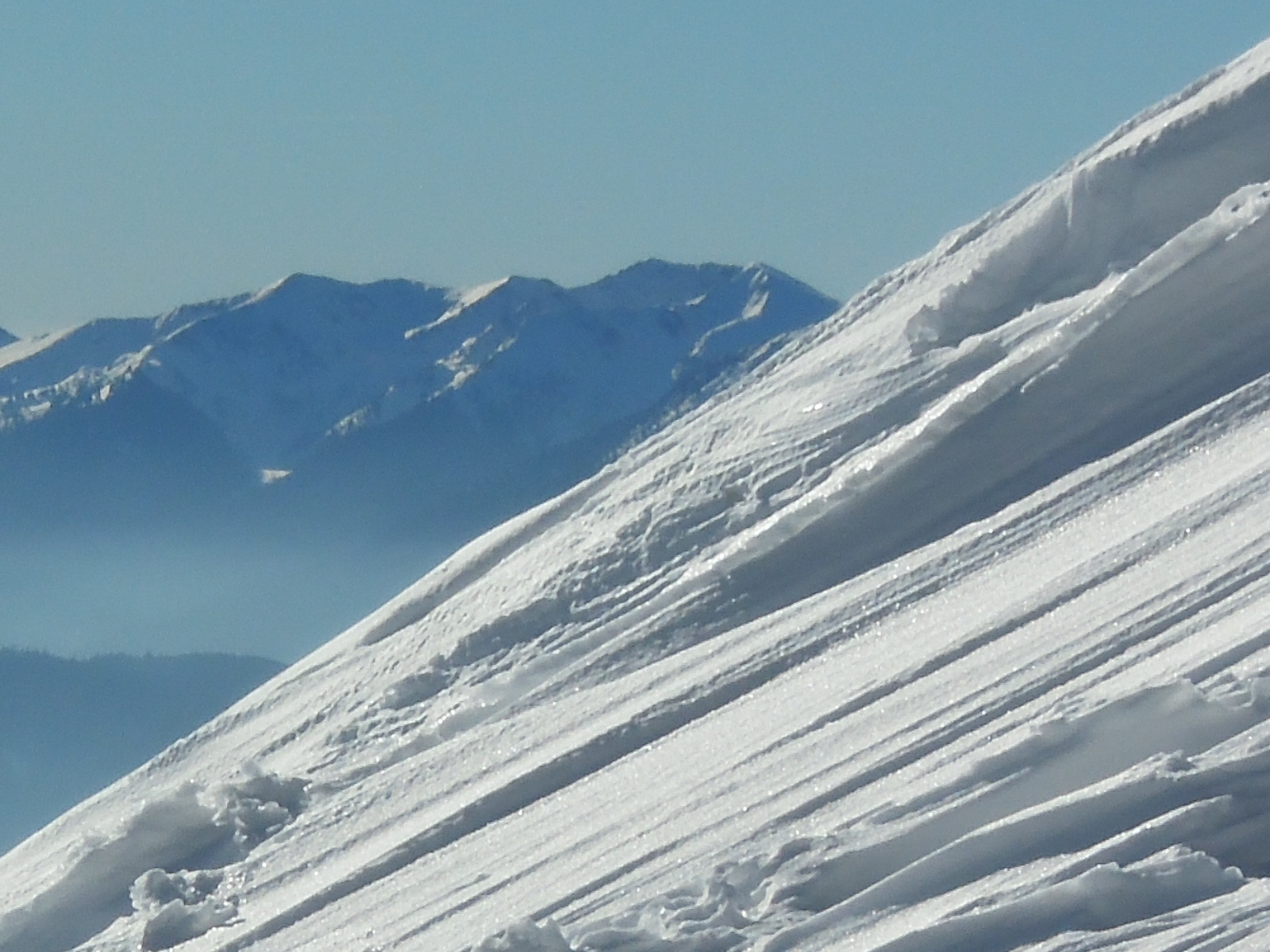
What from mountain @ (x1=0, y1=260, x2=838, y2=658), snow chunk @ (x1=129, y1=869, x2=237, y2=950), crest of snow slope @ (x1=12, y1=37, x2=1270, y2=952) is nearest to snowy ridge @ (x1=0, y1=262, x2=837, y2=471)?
mountain @ (x1=0, y1=260, x2=838, y2=658)

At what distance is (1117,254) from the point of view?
27.9 feet

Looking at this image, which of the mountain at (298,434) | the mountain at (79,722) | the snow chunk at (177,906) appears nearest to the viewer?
the snow chunk at (177,906)

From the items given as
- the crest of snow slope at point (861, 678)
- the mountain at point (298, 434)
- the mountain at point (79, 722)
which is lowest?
the crest of snow slope at point (861, 678)

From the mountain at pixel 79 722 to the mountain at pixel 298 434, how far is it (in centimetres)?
4323

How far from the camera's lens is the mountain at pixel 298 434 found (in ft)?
462

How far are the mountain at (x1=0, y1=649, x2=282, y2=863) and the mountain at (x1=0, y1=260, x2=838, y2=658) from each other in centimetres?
4323

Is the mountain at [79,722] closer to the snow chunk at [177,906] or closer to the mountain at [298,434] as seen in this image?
the mountain at [298,434]

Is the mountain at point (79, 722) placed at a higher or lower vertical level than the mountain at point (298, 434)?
lower

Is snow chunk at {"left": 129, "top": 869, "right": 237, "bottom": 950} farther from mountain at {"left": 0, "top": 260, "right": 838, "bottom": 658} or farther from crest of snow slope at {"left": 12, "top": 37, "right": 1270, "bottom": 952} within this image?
mountain at {"left": 0, "top": 260, "right": 838, "bottom": 658}

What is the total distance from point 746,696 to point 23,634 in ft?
439

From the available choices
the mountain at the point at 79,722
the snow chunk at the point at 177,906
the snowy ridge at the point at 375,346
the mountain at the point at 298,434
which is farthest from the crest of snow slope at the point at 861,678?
the snowy ridge at the point at 375,346

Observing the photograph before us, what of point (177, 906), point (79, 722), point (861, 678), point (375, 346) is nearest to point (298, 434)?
point (375, 346)

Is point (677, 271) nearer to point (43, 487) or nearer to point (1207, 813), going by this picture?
point (43, 487)

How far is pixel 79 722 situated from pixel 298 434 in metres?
71.5
